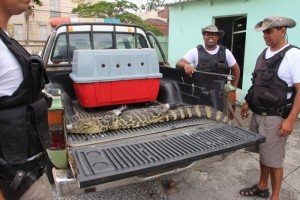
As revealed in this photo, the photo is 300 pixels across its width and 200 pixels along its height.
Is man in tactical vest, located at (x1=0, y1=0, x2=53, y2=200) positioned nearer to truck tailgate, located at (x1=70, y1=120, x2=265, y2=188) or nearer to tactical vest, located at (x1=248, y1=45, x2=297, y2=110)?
truck tailgate, located at (x1=70, y1=120, x2=265, y2=188)

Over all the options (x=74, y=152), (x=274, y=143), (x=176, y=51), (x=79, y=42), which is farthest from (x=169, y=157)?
(x=176, y=51)

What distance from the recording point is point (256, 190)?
309 centimetres

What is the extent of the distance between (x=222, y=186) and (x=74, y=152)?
1.89 metres

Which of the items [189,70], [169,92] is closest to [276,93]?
[189,70]

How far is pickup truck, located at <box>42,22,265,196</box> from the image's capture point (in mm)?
2025

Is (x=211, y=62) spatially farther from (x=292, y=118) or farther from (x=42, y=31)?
(x=42, y=31)

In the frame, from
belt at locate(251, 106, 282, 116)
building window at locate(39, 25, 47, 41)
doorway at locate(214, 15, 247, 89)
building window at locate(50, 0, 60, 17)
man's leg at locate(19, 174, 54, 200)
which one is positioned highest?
building window at locate(50, 0, 60, 17)

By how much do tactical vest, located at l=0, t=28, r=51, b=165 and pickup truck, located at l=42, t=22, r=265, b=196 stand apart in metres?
0.44

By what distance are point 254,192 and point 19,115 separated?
2.60m

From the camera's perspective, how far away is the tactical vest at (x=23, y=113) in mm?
1397

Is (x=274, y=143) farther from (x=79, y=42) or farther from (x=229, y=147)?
(x=79, y=42)

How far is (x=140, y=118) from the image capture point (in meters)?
2.70

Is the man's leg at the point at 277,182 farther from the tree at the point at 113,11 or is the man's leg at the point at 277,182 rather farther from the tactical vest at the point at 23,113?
the tree at the point at 113,11

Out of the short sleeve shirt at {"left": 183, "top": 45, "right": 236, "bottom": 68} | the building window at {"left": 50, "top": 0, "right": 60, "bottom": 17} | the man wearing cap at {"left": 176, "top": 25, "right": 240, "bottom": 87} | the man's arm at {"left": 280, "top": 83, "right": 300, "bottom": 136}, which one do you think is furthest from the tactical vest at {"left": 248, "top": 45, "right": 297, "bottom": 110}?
the building window at {"left": 50, "top": 0, "right": 60, "bottom": 17}
